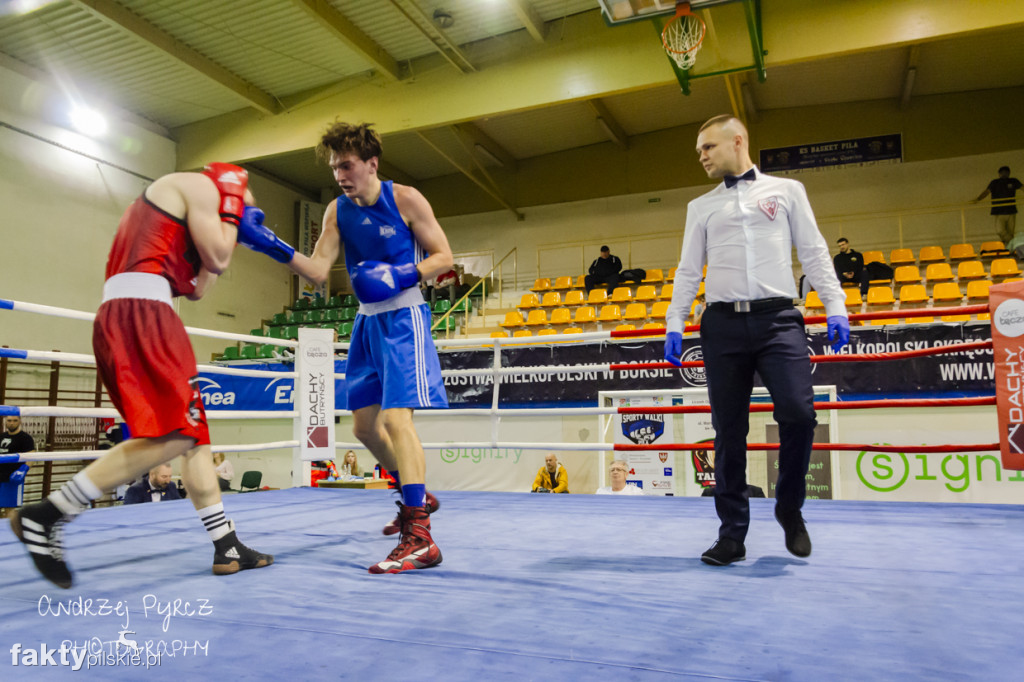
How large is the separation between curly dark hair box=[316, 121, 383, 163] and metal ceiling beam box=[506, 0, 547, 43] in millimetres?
6689

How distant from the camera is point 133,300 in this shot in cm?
168

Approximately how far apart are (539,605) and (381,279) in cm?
99

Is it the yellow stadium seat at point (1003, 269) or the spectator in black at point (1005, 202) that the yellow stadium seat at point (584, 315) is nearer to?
the yellow stadium seat at point (1003, 269)

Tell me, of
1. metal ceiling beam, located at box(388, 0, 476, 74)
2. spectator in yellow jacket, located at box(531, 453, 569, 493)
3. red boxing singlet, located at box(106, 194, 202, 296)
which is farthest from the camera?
metal ceiling beam, located at box(388, 0, 476, 74)

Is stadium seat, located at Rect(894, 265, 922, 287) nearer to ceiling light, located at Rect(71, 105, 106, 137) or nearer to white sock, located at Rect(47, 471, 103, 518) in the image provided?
white sock, located at Rect(47, 471, 103, 518)

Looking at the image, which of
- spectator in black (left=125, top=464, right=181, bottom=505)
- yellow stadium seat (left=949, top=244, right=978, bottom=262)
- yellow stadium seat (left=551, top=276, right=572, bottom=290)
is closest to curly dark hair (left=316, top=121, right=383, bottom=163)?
spectator in black (left=125, top=464, right=181, bottom=505)

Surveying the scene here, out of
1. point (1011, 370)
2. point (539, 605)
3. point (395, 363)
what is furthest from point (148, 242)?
point (1011, 370)

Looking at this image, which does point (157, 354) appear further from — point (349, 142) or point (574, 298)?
point (574, 298)

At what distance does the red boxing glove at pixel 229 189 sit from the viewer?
178 cm

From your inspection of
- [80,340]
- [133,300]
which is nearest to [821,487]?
[133,300]

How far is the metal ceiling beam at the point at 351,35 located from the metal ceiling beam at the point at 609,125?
3.20 meters

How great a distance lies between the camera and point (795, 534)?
1.88 m

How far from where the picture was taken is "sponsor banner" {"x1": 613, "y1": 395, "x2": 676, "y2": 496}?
666cm

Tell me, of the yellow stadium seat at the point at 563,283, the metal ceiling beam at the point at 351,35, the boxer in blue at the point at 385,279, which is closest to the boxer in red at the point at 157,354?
the boxer in blue at the point at 385,279
